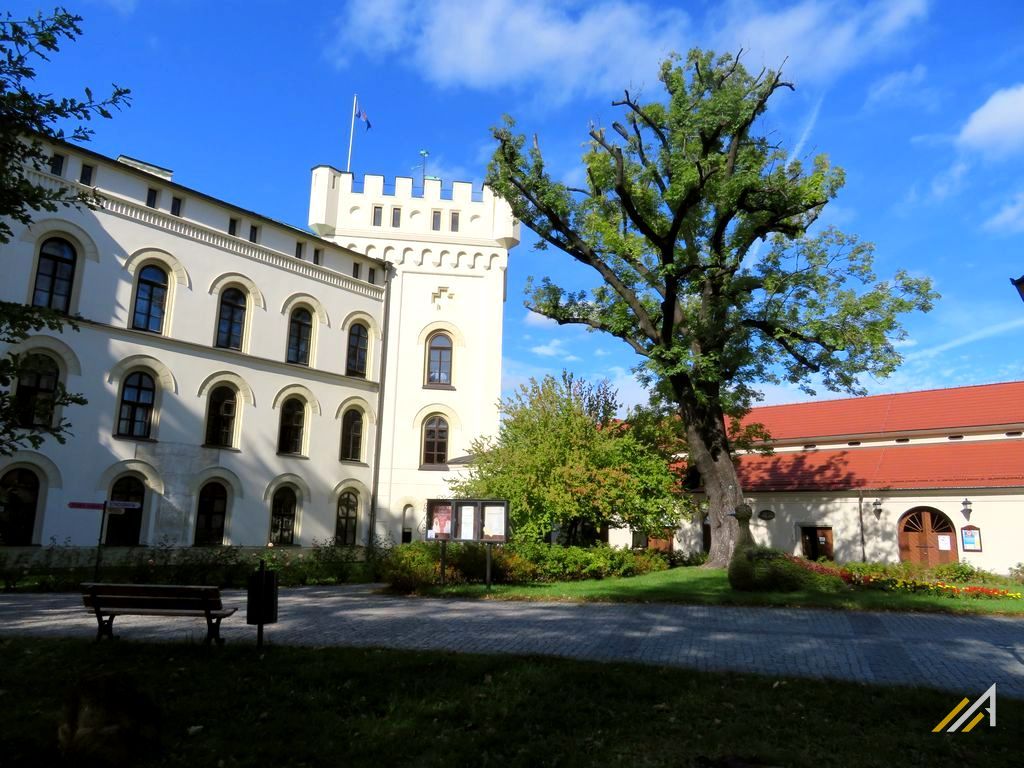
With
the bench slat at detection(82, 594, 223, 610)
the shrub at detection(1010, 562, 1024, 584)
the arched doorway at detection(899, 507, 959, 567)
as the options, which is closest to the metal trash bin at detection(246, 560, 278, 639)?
the bench slat at detection(82, 594, 223, 610)

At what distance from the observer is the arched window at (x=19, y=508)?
19875mm

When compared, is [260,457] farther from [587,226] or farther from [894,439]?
[894,439]

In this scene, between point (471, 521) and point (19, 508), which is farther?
point (19, 508)

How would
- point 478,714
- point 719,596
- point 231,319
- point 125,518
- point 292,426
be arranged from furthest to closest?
1. point 292,426
2. point 231,319
3. point 125,518
4. point 719,596
5. point 478,714

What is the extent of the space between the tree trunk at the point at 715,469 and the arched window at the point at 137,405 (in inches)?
675

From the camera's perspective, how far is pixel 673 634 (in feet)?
34.1

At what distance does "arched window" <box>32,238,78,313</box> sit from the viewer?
21188 millimetres

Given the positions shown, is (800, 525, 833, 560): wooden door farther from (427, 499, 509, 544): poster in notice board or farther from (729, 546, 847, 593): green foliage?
(427, 499, 509, 544): poster in notice board

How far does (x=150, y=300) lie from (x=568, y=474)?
15087mm

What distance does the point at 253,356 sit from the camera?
85.2 ft

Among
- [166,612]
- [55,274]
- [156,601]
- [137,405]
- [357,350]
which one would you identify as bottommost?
[166,612]

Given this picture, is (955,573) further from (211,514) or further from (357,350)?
(211,514)

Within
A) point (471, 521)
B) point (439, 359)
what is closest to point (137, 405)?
point (439, 359)

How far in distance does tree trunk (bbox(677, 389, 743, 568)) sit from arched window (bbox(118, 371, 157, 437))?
675 inches
